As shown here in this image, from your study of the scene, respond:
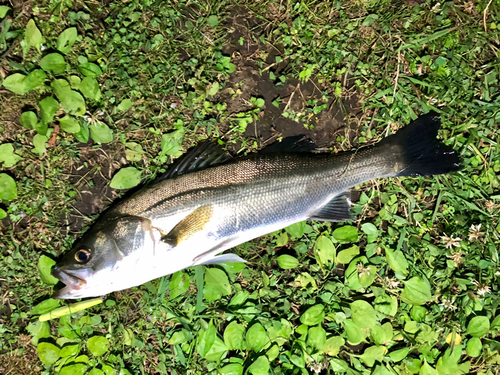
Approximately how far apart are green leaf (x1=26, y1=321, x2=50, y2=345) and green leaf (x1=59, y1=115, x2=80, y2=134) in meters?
1.91

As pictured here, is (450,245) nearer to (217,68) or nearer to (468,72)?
(468,72)

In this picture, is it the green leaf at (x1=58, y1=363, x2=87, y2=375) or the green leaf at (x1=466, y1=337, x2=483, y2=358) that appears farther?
the green leaf at (x1=466, y1=337, x2=483, y2=358)

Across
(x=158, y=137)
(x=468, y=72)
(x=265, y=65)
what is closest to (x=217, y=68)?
(x=265, y=65)

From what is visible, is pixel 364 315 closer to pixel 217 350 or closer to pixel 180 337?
pixel 217 350

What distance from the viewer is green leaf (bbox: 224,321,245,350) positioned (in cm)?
319

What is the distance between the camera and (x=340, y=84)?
336 centimetres

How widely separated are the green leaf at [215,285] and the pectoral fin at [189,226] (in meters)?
0.61

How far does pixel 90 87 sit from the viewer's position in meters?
3.21

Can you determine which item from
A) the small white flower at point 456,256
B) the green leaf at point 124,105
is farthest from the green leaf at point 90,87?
the small white flower at point 456,256

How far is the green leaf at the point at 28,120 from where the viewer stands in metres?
3.18

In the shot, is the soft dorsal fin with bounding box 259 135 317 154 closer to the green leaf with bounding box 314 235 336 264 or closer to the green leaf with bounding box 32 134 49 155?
the green leaf with bounding box 314 235 336 264

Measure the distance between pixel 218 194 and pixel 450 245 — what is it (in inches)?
93.5

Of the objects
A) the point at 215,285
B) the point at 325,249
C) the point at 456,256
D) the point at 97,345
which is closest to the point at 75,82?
the point at 215,285

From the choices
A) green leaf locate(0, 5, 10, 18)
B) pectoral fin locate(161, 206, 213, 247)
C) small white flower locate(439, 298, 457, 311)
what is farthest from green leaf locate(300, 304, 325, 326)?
green leaf locate(0, 5, 10, 18)
